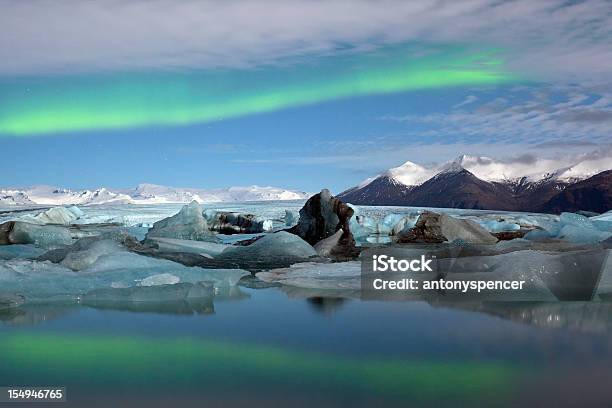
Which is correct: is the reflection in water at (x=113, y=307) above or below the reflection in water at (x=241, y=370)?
below

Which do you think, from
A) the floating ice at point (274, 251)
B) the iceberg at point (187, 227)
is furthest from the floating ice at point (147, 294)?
the iceberg at point (187, 227)

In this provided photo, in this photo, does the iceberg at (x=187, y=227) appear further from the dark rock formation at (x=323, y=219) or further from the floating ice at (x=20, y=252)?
the floating ice at (x=20, y=252)

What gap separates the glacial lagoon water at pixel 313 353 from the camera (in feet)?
8.83

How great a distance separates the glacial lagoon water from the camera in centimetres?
269

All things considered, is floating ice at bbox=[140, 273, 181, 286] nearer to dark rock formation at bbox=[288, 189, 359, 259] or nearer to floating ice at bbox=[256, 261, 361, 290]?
floating ice at bbox=[256, 261, 361, 290]

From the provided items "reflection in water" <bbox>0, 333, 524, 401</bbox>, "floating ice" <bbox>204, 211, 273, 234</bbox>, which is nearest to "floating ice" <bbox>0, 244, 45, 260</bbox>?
"reflection in water" <bbox>0, 333, 524, 401</bbox>

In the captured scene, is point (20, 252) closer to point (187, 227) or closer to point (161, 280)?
point (161, 280)

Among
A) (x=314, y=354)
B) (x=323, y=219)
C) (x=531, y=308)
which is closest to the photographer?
(x=314, y=354)

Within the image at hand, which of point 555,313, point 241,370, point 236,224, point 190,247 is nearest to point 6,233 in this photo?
point 190,247

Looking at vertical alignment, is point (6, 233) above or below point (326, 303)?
above

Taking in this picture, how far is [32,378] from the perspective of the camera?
2.98 metres

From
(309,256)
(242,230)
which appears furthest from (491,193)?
(309,256)

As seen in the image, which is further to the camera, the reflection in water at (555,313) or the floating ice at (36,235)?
the floating ice at (36,235)

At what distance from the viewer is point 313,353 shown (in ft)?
11.3
